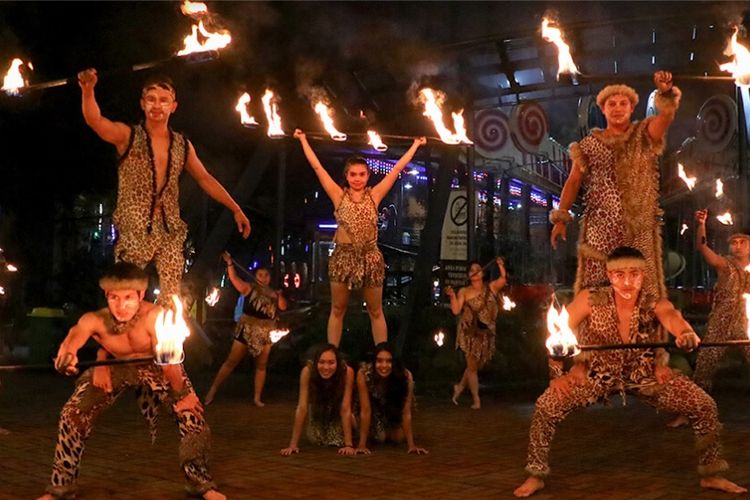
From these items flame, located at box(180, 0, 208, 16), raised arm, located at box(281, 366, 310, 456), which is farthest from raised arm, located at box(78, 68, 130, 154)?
raised arm, located at box(281, 366, 310, 456)

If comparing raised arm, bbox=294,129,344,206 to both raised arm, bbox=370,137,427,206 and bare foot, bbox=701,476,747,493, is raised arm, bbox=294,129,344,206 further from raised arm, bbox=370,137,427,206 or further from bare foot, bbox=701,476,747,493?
bare foot, bbox=701,476,747,493

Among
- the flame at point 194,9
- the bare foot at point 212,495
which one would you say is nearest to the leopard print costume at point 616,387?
the bare foot at point 212,495

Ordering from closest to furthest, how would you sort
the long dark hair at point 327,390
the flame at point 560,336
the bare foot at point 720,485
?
the flame at point 560,336 → the bare foot at point 720,485 → the long dark hair at point 327,390

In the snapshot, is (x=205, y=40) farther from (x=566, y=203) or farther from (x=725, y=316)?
(x=725, y=316)

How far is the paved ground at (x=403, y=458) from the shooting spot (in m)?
4.95

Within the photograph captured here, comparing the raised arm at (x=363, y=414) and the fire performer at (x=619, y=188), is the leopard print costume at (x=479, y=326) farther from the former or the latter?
the fire performer at (x=619, y=188)

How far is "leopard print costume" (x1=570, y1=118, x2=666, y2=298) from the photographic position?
5309 mm

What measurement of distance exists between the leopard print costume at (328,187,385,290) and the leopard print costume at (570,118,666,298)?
2068mm

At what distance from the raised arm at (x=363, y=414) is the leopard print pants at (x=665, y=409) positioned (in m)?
1.65

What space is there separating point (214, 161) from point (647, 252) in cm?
1034

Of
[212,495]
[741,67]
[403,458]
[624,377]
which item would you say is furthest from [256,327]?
[741,67]

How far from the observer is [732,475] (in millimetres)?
5258

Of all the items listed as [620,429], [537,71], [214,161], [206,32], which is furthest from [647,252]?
[214,161]

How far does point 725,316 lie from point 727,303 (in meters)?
0.11
